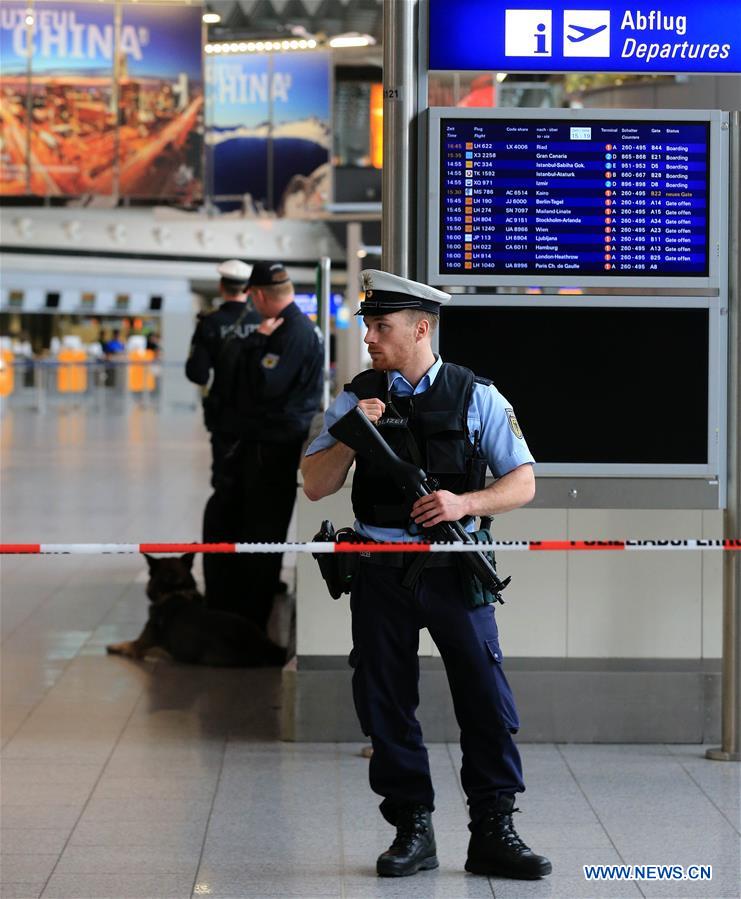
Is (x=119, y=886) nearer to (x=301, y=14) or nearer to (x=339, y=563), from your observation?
(x=339, y=563)

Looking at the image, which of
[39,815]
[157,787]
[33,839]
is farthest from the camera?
[157,787]

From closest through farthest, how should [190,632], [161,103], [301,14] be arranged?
[190,632], [161,103], [301,14]

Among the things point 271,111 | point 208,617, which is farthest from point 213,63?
point 208,617

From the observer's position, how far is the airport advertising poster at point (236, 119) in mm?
14555

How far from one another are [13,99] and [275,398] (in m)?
7.38

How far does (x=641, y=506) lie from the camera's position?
493cm

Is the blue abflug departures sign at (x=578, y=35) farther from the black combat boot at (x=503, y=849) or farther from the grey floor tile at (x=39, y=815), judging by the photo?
the grey floor tile at (x=39, y=815)

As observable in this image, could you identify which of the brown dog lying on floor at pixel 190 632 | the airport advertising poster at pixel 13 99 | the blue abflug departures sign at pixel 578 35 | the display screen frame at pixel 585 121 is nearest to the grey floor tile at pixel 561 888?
the display screen frame at pixel 585 121

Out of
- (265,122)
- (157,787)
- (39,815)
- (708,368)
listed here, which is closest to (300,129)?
(265,122)

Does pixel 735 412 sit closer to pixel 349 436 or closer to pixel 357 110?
pixel 349 436

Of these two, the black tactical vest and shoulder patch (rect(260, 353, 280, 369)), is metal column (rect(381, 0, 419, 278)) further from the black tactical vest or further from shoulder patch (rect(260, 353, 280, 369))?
shoulder patch (rect(260, 353, 280, 369))

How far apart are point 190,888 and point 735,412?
2515mm

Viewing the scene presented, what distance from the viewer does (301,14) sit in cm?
1909

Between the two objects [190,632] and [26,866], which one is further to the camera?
[190,632]
